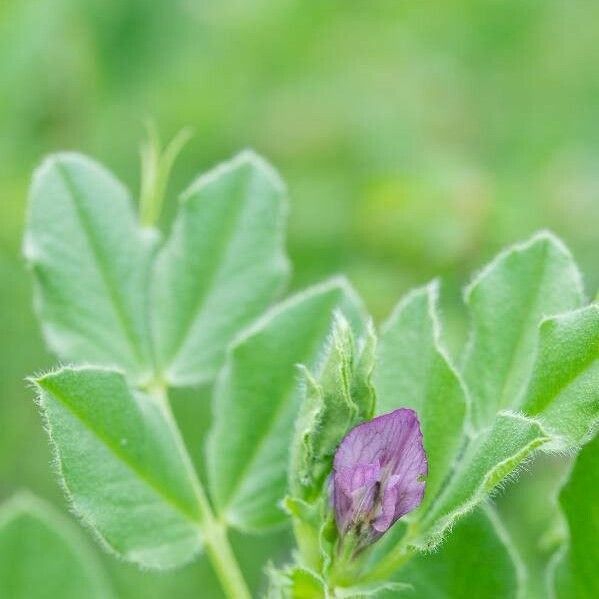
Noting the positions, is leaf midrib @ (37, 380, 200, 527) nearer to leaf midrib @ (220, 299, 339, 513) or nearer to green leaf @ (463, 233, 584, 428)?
leaf midrib @ (220, 299, 339, 513)

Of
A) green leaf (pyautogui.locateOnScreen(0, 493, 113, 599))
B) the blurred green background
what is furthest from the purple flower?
the blurred green background

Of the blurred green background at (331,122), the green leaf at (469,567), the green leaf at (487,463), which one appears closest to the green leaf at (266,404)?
the green leaf at (469,567)

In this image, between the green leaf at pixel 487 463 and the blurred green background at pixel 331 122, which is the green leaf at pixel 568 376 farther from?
the blurred green background at pixel 331 122

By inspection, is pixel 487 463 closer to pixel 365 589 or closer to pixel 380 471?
pixel 380 471

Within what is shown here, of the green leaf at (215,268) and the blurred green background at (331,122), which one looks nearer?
the green leaf at (215,268)

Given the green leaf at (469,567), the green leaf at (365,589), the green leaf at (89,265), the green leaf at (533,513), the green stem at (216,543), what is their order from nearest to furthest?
the green leaf at (365,589) < the green leaf at (469,567) < the green stem at (216,543) < the green leaf at (89,265) < the green leaf at (533,513)

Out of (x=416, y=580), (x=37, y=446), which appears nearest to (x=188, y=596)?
(x=37, y=446)

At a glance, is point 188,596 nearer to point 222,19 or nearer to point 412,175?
point 412,175
